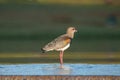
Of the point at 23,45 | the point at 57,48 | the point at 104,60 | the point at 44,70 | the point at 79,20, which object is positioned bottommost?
the point at 44,70

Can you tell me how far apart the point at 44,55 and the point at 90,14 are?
14.3 metres

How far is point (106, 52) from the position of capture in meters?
20.8

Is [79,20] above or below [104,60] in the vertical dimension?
above

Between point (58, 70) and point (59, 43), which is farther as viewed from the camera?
point (59, 43)

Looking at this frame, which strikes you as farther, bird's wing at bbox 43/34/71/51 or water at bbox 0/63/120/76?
bird's wing at bbox 43/34/71/51

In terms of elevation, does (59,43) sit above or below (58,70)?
above

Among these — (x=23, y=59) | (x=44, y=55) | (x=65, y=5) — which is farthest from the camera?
(x=65, y=5)

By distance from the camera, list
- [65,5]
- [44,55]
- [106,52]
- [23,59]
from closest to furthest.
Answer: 1. [23,59]
2. [44,55]
3. [106,52]
4. [65,5]

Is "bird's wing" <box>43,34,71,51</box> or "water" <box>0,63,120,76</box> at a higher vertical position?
"bird's wing" <box>43,34,71,51</box>

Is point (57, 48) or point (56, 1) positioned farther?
point (56, 1)

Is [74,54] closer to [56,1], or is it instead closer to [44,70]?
[44,70]

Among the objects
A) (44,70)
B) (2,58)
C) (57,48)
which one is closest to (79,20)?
(2,58)

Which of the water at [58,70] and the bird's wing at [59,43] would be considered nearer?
the water at [58,70]

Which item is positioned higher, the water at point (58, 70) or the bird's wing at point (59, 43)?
the bird's wing at point (59, 43)
